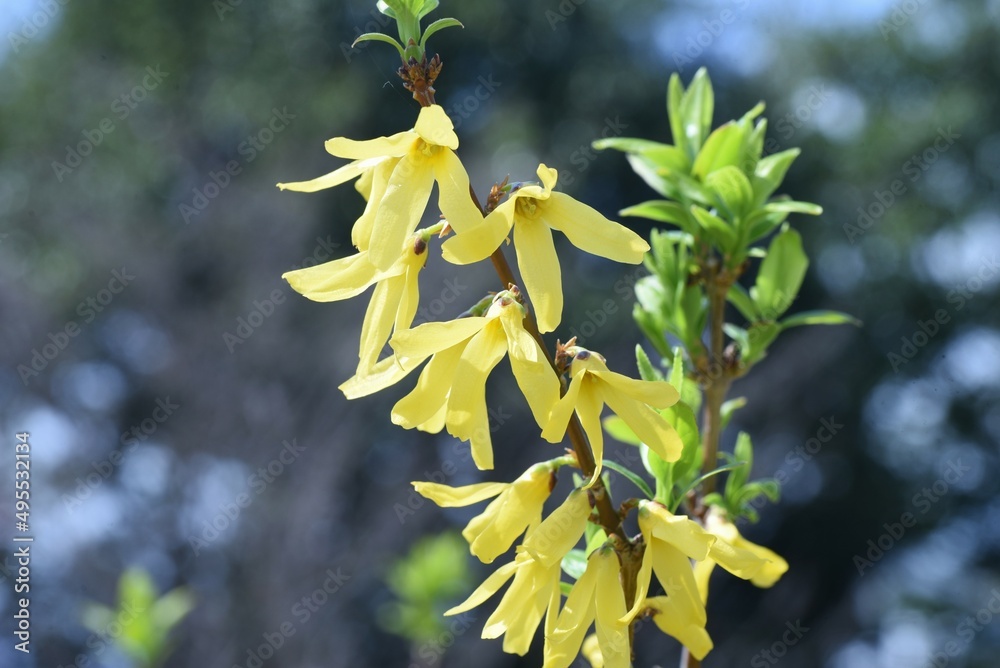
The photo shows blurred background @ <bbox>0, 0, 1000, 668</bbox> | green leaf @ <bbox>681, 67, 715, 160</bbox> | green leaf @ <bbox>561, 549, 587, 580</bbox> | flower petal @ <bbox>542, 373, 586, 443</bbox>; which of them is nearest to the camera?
flower petal @ <bbox>542, 373, 586, 443</bbox>

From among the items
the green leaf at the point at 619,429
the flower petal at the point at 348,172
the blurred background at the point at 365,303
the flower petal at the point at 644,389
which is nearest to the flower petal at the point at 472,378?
the flower petal at the point at 644,389

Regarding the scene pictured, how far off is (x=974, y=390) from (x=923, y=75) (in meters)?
4.46

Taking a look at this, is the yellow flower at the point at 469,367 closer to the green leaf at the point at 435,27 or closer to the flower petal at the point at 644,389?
the flower petal at the point at 644,389

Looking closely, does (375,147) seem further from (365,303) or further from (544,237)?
(365,303)

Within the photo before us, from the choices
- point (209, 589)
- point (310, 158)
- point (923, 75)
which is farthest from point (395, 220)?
point (923, 75)

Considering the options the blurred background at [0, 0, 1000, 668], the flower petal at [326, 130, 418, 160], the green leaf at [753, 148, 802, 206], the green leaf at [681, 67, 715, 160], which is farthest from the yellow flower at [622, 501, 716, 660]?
the blurred background at [0, 0, 1000, 668]

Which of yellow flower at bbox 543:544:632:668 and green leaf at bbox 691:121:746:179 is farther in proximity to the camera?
green leaf at bbox 691:121:746:179

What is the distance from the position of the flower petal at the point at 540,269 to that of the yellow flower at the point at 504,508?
0.16 m

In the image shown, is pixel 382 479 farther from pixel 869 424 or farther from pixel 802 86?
pixel 802 86

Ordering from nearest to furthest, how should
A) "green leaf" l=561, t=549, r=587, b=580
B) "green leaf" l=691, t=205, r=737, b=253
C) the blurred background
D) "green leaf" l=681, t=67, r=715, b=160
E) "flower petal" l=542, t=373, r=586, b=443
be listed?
1. "flower petal" l=542, t=373, r=586, b=443
2. "green leaf" l=561, t=549, r=587, b=580
3. "green leaf" l=691, t=205, r=737, b=253
4. "green leaf" l=681, t=67, r=715, b=160
5. the blurred background

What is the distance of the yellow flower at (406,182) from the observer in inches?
31.9

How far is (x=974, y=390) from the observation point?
10.9 meters

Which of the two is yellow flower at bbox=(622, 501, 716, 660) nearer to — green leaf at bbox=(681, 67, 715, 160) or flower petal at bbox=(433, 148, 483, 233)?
flower petal at bbox=(433, 148, 483, 233)

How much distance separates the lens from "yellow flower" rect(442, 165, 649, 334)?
777 millimetres
